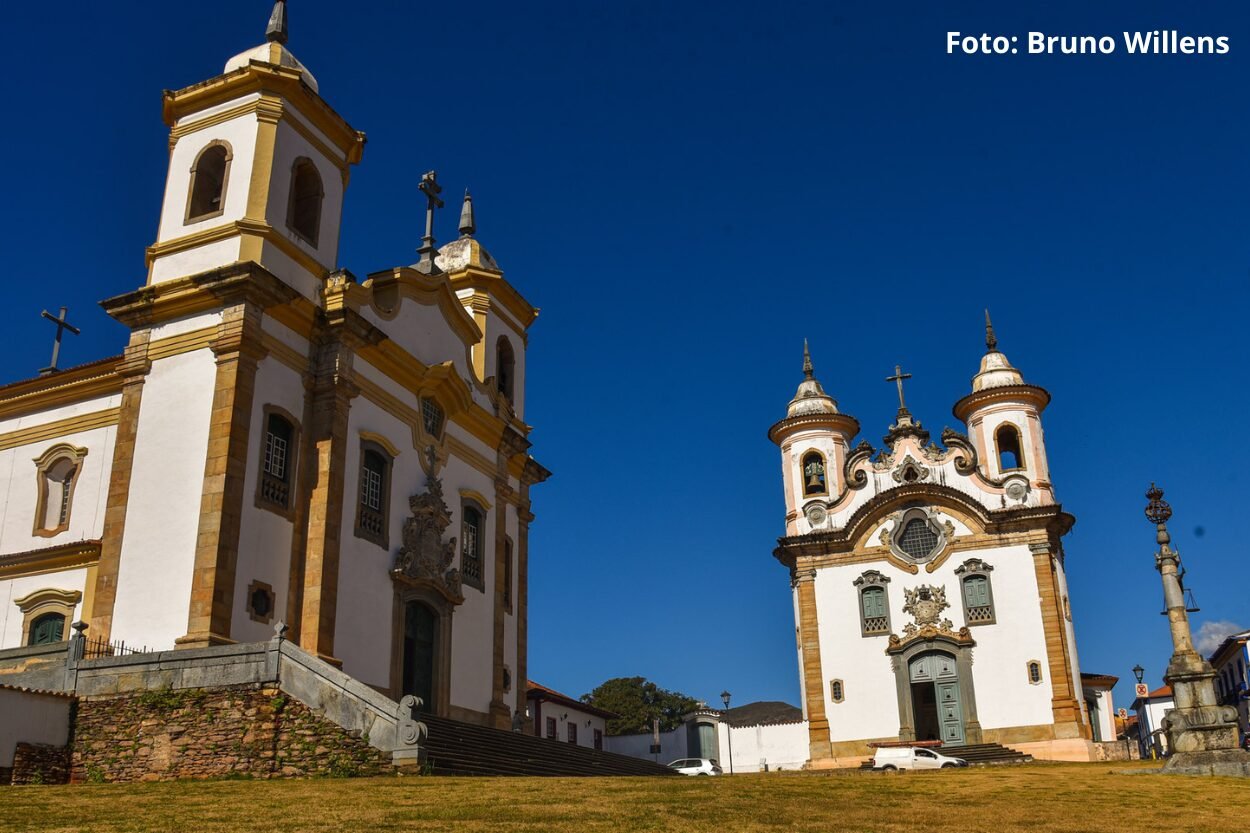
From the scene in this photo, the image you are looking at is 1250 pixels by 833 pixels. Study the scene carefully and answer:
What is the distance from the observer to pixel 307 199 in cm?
2250

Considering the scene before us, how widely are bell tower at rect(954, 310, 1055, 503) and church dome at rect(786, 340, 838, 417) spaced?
15.1 feet

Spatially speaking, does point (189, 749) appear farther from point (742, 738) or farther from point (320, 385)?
point (742, 738)

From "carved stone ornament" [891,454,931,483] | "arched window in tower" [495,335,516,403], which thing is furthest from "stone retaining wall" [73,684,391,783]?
"carved stone ornament" [891,454,931,483]

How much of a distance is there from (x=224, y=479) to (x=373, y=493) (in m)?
4.00

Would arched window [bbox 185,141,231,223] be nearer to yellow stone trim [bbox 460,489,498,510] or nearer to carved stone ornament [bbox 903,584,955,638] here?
yellow stone trim [bbox 460,489,498,510]

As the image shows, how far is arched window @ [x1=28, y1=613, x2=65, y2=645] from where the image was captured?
20.2 m

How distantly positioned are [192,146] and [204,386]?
5732mm

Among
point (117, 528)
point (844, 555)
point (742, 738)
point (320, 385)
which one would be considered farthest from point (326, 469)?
point (742, 738)

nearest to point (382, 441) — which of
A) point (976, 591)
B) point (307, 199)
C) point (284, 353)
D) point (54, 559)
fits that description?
point (284, 353)

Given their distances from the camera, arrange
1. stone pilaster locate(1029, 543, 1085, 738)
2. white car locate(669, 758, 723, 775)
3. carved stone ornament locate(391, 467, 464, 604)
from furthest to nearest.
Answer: white car locate(669, 758, 723, 775) → stone pilaster locate(1029, 543, 1085, 738) → carved stone ornament locate(391, 467, 464, 604)

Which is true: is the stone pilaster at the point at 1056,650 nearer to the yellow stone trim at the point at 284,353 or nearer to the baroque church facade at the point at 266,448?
the baroque church facade at the point at 266,448

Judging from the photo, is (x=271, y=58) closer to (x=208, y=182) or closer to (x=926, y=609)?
(x=208, y=182)

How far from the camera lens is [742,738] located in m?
40.0

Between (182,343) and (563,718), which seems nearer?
(182,343)
